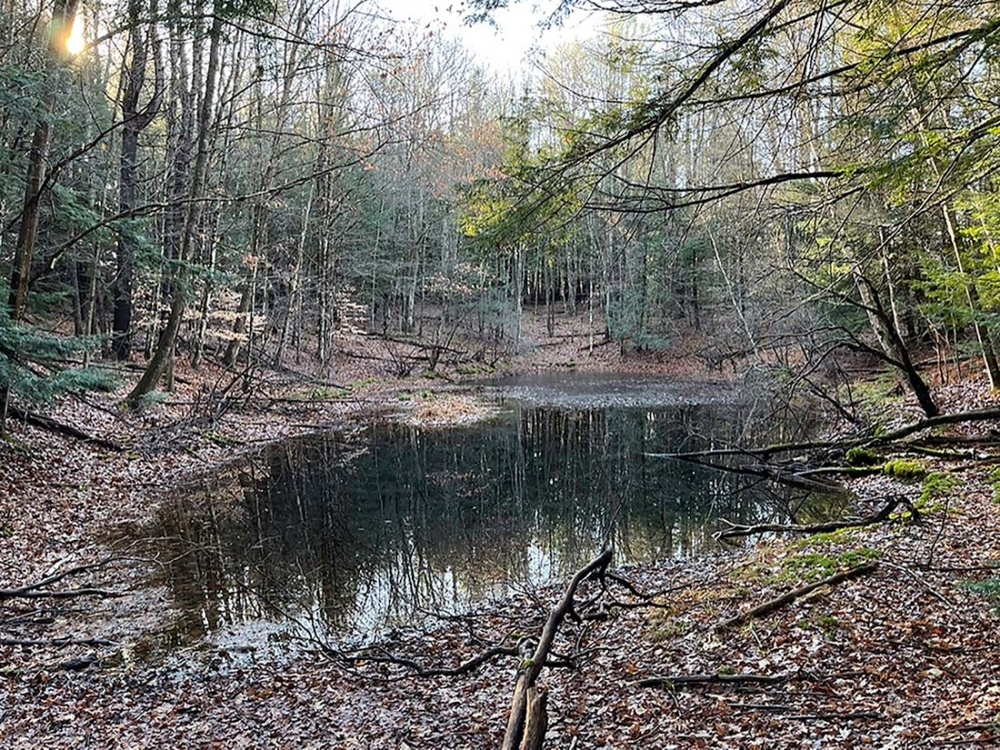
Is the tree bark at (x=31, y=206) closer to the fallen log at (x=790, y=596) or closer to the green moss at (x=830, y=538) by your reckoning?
the fallen log at (x=790, y=596)

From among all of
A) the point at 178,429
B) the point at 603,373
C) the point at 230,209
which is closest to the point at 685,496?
the point at 178,429

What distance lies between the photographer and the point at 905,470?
11539 mm

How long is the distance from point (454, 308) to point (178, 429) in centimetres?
2599

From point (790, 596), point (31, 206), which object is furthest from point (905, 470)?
point (31, 206)

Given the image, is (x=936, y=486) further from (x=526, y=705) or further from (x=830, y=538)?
(x=526, y=705)

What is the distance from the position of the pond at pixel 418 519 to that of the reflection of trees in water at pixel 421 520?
3 cm

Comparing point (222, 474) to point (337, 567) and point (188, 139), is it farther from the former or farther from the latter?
point (188, 139)

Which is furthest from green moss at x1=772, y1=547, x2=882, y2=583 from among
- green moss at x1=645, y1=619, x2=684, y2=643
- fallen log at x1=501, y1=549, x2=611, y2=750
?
fallen log at x1=501, y1=549, x2=611, y2=750

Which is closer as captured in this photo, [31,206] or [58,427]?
[31,206]

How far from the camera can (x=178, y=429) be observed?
14.7 m

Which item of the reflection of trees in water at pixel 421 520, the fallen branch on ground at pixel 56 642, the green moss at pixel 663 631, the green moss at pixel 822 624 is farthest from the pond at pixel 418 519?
the green moss at pixel 822 624

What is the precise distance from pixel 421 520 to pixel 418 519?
0.26 feet

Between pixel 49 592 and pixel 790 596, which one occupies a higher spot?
pixel 790 596

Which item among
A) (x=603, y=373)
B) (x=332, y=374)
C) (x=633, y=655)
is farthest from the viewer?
(x=603, y=373)
